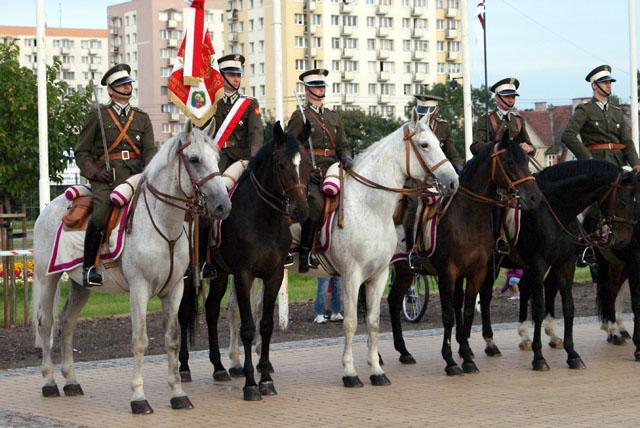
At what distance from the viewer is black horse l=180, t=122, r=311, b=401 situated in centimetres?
1388

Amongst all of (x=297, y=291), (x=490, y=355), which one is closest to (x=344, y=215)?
(x=490, y=355)

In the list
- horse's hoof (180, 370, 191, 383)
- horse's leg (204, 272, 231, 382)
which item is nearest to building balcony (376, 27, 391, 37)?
horse's leg (204, 272, 231, 382)

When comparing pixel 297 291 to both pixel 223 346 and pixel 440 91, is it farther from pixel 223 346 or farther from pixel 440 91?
pixel 440 91

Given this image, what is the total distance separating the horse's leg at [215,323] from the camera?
15.6 metres

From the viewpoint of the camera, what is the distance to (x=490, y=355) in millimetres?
17625

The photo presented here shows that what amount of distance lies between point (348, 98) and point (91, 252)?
420 feet

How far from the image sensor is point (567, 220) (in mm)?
16594

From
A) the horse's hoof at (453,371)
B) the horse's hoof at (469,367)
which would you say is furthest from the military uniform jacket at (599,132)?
the horse's hoof at (453,371)

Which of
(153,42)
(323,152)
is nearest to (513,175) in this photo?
(323,152)

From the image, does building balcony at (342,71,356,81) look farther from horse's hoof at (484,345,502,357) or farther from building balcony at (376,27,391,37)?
horse's hoof at (484,345,502,357)

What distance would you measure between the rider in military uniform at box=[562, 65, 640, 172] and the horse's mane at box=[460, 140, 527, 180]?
276cm

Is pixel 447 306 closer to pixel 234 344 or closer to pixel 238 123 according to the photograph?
pixel 234 344

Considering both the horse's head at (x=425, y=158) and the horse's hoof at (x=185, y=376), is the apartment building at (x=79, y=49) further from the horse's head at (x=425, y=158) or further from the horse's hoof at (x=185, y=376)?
the horse's head at (x=425, y=158)

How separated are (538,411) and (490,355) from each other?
4.91m
